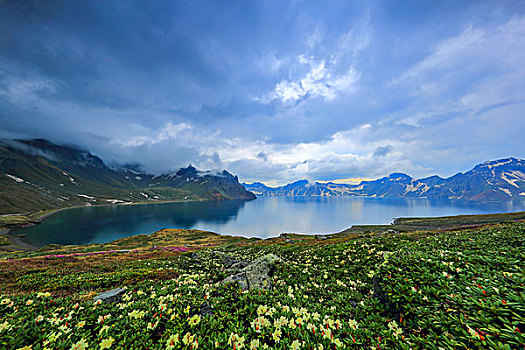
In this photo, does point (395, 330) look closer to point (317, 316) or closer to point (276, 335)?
point (317, 316)

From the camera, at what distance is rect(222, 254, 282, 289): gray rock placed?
27.7 feet

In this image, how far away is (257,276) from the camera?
9375mm

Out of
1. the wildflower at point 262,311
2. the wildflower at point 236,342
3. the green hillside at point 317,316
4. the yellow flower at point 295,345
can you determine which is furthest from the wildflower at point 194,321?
the yellow flower at point 295,345

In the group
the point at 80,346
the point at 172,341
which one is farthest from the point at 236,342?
the point at 80,346

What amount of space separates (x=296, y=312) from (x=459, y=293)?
13.5 ft

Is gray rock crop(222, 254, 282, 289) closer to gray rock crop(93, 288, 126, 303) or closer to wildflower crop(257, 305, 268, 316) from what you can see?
wildflower crop(257, 305, 268, 316)

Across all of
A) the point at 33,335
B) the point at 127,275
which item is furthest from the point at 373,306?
the point at 127,275

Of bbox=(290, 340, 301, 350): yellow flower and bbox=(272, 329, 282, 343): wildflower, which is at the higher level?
bbox=(290, 340, 301, 350): yellow flower

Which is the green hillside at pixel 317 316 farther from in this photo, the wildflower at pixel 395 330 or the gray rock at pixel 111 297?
the gray rock at pixel 111 297

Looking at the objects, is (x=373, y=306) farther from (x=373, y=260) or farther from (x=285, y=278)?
(x=373, y=260)

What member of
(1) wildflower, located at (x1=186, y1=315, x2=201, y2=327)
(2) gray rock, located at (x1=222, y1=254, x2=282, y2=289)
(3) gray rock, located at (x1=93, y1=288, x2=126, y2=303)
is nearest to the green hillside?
(1) wildflower, located at (x1=186, y1=315, x2=201, y2=327)

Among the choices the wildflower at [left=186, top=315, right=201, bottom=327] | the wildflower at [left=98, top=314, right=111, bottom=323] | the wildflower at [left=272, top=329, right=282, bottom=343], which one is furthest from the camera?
the wildflower at [left=98, top=314, right=111, bottom=323]

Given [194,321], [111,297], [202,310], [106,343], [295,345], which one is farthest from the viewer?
[111,297]

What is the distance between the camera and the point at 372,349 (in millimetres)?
3742
